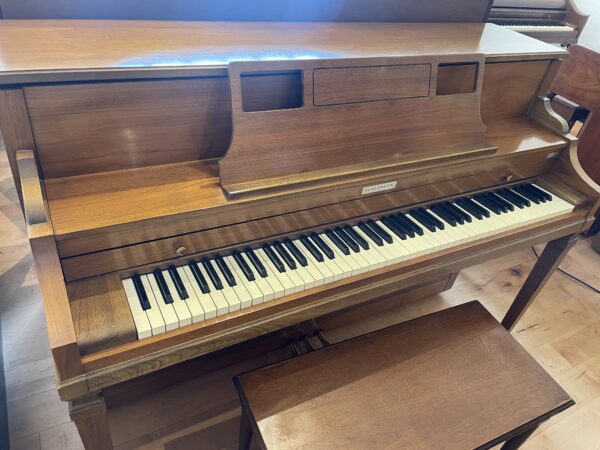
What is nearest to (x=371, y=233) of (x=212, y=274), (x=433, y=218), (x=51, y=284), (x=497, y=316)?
(x=433, y=218)

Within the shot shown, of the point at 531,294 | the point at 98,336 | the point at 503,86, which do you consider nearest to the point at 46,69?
the point at 98,336

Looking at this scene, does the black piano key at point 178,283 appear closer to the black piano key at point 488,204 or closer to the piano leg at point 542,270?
the black piano key at point 488,204

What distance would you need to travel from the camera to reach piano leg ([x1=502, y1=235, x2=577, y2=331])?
5.27 feet

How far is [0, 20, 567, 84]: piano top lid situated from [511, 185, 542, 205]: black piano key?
0.46 metres

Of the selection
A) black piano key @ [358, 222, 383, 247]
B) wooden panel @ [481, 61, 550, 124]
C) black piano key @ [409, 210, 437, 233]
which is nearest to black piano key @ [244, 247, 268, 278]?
black piano key @ [358, 222, 383, 247]

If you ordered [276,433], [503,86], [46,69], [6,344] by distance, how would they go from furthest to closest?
[6,344], [503,86], [276,433], [46,69]

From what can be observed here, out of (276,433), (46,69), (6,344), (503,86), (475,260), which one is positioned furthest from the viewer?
(6,344)

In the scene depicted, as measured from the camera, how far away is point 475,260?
137 cm

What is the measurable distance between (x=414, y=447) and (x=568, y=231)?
105 cm

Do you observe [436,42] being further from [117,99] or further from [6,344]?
[6,344]

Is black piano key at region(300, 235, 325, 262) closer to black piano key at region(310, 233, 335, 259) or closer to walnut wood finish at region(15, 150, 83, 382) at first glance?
black piano key at region(310, 233, 335, 259)

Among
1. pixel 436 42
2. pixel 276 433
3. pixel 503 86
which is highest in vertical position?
pixel 436 42

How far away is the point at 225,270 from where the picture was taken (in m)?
1.04

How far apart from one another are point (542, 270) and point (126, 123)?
63.3 inches
